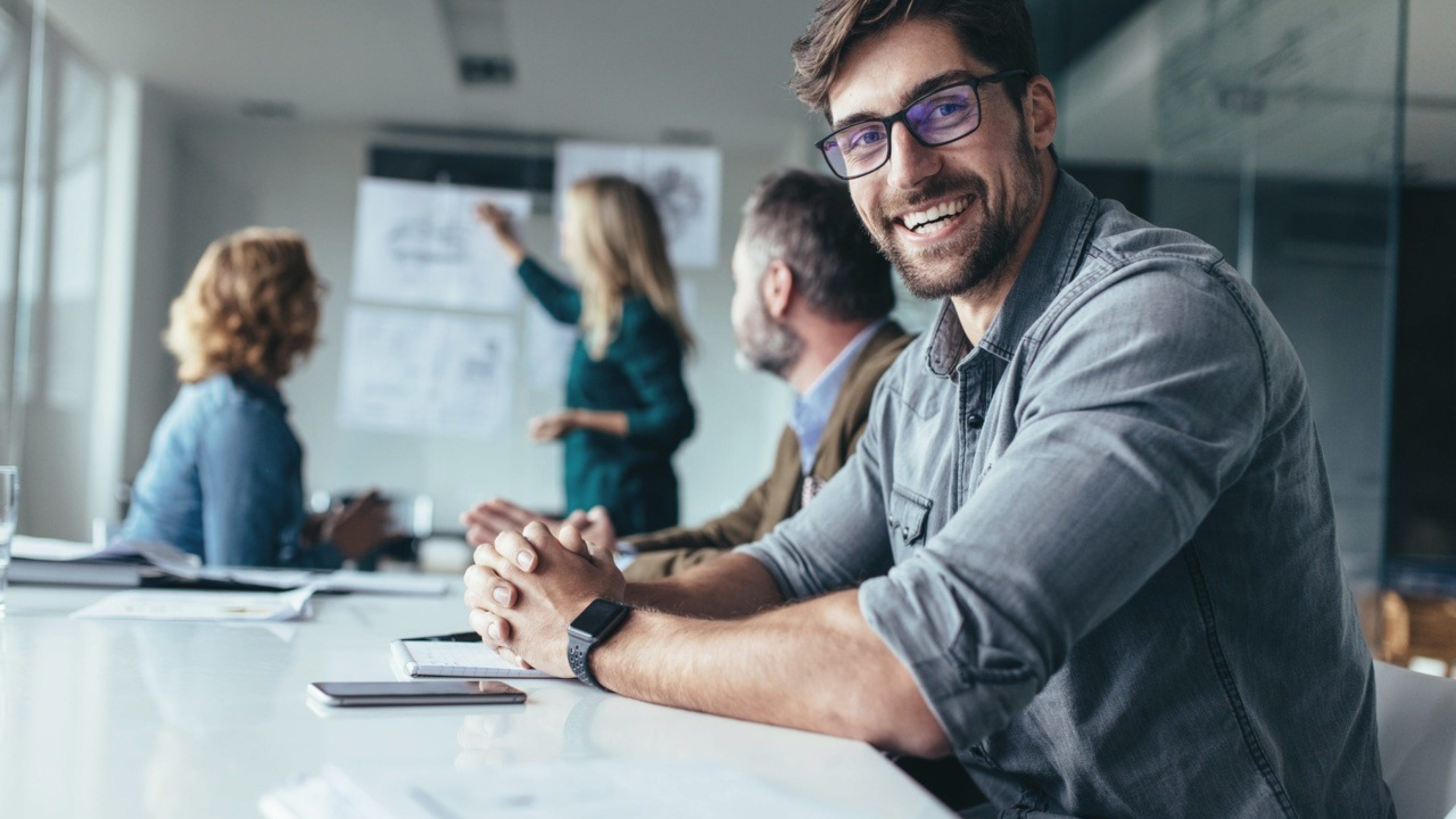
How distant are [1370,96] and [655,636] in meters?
2.69

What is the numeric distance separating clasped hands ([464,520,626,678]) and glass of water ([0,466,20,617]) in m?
0.63

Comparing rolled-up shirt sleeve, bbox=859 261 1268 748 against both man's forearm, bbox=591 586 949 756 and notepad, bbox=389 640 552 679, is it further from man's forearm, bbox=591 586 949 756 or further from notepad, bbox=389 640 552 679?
notepad, bbox=389 640 552 679

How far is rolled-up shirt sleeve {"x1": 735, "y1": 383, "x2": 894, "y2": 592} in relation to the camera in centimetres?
145

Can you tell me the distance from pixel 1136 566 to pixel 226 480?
2.14 meters

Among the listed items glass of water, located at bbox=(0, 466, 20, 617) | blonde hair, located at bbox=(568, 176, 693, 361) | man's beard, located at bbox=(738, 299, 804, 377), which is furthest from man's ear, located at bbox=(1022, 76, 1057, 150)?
blonde hair, located at bbox=(568, 176, 693, 361)

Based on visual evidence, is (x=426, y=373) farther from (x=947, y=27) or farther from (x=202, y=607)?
(x=947, y=27)

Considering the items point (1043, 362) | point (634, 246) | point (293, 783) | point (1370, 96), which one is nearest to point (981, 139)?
point (1043, 362)

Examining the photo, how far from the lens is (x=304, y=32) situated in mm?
4664

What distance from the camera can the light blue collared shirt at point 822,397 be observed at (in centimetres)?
220

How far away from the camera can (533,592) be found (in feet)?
3.66

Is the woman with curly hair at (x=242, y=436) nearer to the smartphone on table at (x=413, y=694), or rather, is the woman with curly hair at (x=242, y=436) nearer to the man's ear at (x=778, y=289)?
the man's ear at (x=778, y=289)

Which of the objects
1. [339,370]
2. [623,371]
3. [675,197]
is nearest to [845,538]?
[623,371]

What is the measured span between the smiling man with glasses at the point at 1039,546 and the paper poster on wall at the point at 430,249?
3.69 m

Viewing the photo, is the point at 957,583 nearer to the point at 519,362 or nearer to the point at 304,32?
the point at 519,362
